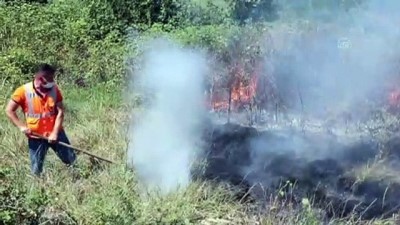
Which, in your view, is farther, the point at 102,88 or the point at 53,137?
the point at 102,88

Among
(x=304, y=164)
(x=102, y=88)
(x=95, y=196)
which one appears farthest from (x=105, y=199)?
(x=102, y=88)

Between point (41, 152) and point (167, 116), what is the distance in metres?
2.66

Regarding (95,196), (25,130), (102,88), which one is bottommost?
(95,196)

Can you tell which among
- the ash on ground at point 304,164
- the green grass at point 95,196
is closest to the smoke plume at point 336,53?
the ash on ground at point 304,164

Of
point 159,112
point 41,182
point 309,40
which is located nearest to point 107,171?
point 41,182

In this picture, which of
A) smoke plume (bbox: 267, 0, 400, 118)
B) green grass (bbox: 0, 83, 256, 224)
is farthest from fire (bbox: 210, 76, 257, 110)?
green grass (bbox: 0, 83, 256, 224)

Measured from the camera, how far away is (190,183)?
20.5ft

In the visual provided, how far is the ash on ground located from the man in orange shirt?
5.45ft

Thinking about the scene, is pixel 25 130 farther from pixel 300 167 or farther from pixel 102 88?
pixel 102 88

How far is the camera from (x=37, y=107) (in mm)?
6637

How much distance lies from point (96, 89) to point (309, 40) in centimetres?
401

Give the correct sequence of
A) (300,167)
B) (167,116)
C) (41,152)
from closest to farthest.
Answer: (41,152), (300,167), (167,116)

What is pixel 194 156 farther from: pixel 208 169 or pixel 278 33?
pixel 278 33

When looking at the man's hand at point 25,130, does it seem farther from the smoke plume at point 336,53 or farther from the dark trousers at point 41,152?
the smoke plume at point 336,53
